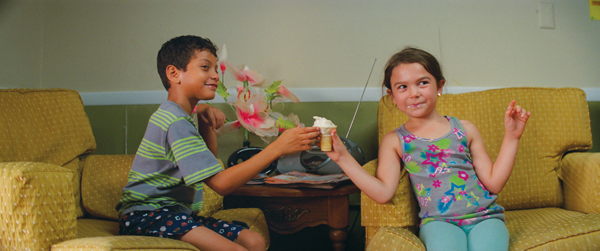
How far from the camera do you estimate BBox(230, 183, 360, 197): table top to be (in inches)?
55.6

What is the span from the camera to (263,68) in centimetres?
205

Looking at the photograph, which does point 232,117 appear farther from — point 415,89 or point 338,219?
point 415,89

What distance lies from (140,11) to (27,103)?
840mm

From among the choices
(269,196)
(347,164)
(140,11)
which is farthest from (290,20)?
(347,164)

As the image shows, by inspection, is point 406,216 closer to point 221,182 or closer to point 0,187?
point 221,182

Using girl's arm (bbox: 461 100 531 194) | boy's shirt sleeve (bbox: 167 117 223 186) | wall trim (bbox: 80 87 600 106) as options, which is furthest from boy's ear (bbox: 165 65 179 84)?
girl's arm (bbox: 461 100 531 194)

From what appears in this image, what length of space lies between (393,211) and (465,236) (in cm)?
20

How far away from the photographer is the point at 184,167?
1053 mm

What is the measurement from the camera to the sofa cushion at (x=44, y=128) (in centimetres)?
137

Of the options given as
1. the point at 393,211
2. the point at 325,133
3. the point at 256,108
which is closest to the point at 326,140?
the point at 325,133

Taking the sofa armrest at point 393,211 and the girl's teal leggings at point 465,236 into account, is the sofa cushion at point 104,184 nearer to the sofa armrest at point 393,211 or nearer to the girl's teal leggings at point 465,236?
the sofa armrest at point 393,211

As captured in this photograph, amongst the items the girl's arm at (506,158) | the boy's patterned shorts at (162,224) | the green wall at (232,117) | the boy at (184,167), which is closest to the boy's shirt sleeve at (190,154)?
the boy at (184,167)

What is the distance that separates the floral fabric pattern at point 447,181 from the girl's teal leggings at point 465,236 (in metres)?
0.04

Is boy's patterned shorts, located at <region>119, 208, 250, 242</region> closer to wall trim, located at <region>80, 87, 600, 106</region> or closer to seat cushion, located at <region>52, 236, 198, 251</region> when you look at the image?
seat cushion, located at <region>52, 236, 198, 251</region>
